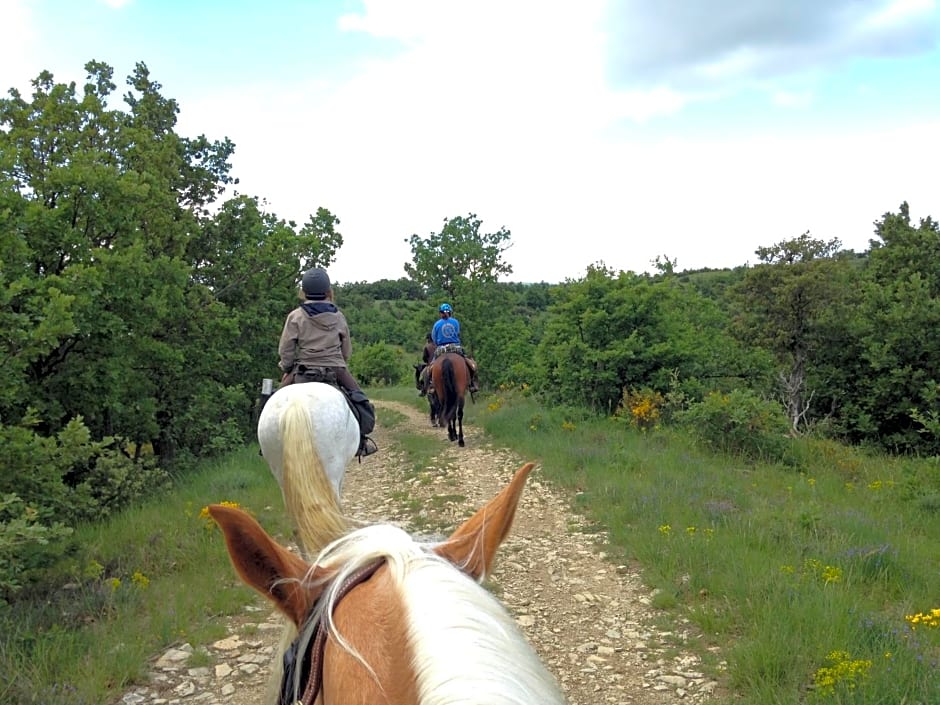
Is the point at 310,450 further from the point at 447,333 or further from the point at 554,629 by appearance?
the point at 447,333

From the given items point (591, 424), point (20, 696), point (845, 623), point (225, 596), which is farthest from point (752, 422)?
point (20, 696)

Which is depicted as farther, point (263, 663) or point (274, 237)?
point (274, 237)

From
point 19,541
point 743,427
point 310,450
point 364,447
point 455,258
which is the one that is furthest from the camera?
point 455,258

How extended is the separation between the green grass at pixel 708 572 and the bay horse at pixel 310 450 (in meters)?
1.53

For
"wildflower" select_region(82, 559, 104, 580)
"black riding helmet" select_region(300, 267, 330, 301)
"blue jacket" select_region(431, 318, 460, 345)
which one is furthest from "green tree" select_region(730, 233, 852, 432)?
"wildflower" select_region(82, 559, 104, 580)

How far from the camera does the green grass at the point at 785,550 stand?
3473 mm

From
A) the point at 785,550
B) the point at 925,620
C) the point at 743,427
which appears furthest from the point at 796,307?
the point at 925,620

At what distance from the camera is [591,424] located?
448 inches

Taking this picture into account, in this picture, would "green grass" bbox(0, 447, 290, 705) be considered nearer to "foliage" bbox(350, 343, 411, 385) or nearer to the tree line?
the tree line

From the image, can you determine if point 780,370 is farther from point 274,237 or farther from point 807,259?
point 274,237

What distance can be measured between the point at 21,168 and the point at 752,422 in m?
10.5

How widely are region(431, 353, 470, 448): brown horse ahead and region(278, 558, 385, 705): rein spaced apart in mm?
9486

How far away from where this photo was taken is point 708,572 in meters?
4.94

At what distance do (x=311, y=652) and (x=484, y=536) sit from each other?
50 centimetres
